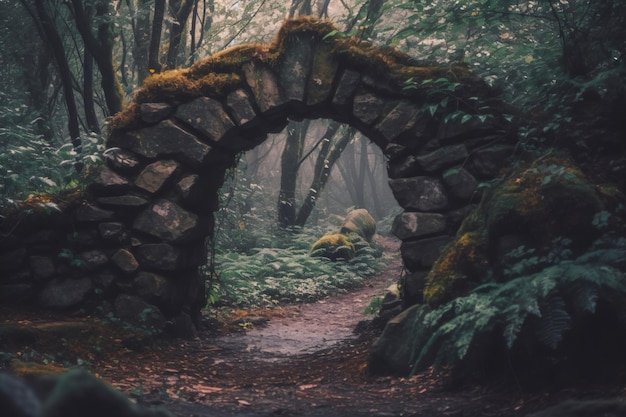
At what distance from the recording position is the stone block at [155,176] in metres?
6.44

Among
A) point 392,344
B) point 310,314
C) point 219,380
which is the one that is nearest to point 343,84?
point 392,344

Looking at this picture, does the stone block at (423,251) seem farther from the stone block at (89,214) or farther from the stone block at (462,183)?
the stone block at (89,214)

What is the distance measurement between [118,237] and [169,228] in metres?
0.60

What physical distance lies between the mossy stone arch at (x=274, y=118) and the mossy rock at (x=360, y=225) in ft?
36.2

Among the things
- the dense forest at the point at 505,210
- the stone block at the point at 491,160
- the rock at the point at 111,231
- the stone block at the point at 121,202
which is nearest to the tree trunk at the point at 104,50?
the dense forest at the point at 505,210

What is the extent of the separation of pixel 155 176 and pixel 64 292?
1.68 metres

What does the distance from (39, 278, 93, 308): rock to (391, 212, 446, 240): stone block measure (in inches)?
144

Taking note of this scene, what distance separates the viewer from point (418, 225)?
19.8 feet

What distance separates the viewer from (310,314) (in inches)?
401

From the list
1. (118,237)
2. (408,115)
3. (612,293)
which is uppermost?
(408,115)

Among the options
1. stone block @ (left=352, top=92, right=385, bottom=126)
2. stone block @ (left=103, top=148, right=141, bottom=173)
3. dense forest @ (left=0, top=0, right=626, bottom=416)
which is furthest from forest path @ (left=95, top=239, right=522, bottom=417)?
stone block @ (left=352, top=92, right=385, bottom=126)

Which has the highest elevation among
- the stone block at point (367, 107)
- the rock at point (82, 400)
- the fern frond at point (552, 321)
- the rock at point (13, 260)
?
the stone block at point (367, 107)

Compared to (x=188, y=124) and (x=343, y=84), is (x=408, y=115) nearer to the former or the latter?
(x=343, y=84)

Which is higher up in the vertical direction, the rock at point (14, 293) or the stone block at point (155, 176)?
the stone block at point (155, 176)
